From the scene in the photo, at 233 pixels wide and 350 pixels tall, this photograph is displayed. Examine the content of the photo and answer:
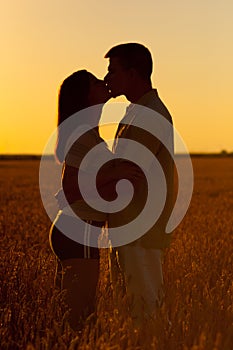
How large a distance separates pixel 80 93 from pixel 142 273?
125 cm

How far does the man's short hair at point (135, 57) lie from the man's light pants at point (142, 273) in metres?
1.16

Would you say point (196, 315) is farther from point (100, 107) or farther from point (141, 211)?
point (100, 107)

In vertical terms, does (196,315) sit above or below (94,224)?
below

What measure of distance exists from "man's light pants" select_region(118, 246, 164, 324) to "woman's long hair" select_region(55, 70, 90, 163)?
2.93 ft

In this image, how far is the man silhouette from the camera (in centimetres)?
436

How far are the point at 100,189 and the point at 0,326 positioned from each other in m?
1.11

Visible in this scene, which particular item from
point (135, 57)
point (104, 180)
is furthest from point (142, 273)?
point (135, 57)

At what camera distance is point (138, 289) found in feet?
14.8

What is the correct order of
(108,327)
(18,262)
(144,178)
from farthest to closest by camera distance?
(18,262), (144,178), (108,327)

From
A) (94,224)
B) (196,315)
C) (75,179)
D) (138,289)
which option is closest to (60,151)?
(75,179)

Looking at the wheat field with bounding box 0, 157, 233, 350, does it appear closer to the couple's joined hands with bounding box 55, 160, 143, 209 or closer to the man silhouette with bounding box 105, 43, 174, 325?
the man silhouette with bounding box 105, 43, 174, 325

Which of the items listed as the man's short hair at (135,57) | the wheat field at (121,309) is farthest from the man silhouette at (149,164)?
the wheat field at (121,309)

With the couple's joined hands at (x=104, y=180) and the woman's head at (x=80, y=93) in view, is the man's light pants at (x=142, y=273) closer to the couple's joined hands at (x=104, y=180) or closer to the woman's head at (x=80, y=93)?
the couple's joined hands at (x=104, y=180)

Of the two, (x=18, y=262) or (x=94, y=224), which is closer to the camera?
(x=94, y=224)
